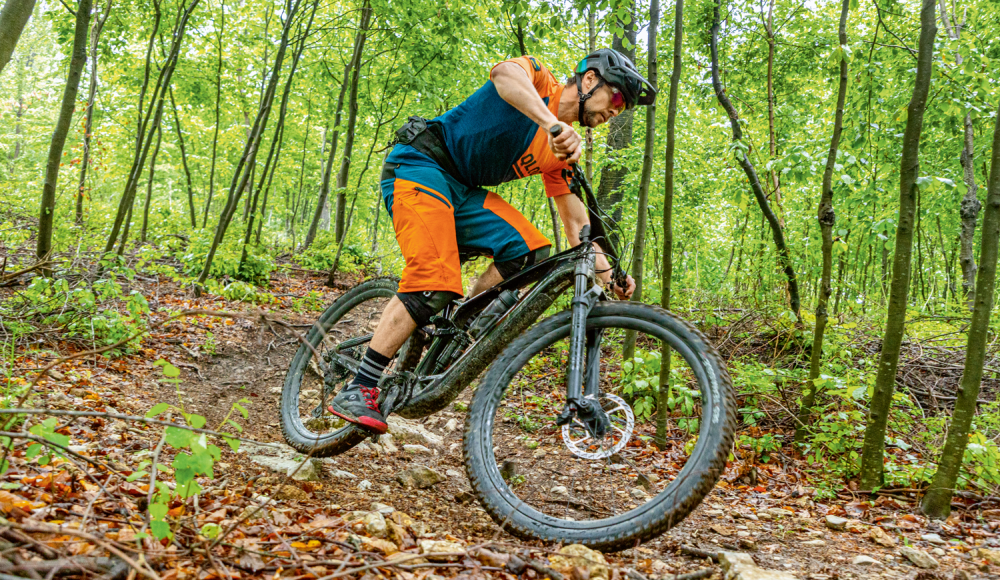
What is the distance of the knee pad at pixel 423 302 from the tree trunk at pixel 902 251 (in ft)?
8.00

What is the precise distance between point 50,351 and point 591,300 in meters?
4.00

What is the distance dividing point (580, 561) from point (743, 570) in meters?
0.54

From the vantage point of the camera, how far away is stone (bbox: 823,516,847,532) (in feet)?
8.59

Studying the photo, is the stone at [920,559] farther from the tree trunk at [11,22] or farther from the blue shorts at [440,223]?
the tree trunk at [11,22]

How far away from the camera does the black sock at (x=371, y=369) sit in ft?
9.16

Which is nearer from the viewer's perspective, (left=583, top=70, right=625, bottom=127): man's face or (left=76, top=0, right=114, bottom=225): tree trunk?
(left=583, top=70, right=625, bottom=127): man's face

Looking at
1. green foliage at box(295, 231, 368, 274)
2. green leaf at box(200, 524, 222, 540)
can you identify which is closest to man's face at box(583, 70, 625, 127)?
green leaf at box(200, 524, 222, 540)

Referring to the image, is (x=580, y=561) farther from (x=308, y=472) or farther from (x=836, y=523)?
(x=836, y=523)

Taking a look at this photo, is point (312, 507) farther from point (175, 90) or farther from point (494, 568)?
point (175, 90)

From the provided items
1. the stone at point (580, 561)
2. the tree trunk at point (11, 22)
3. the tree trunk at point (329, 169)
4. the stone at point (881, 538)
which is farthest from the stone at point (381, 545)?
the tree trunk at point (329, 169)

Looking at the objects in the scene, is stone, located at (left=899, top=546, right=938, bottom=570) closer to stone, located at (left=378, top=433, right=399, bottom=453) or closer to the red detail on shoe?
the red detail on shoe

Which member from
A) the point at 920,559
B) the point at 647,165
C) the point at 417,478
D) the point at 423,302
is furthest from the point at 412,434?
the point at 920,559

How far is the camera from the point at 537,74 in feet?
8.63

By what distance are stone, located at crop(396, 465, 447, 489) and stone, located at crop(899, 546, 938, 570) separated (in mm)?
2200
